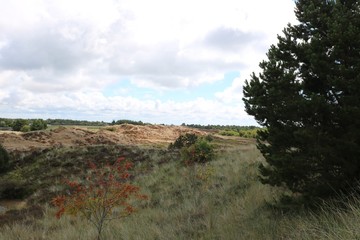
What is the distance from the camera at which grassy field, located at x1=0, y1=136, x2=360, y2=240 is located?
604 centimetres

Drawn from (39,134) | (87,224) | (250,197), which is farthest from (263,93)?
(39,134)

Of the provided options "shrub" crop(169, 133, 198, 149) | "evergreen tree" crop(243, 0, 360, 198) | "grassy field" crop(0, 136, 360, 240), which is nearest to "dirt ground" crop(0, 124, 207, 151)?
"shrub" crop(169, 133, 198, 149)

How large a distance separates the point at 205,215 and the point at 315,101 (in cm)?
403

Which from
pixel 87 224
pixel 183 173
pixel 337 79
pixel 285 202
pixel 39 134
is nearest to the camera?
pixel 337 79

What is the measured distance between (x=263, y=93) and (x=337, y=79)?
1511mm

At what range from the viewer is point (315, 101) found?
251 inches

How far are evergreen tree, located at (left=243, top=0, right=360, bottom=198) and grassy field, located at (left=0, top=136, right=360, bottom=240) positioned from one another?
67 cm

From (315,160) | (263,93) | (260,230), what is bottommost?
(260,230)

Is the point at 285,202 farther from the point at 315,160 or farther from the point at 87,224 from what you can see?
the point at 87,224

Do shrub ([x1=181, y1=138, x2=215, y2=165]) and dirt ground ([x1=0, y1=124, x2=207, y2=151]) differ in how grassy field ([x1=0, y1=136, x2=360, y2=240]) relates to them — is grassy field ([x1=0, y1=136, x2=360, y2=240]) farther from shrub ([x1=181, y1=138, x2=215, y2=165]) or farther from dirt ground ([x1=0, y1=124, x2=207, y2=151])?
dirt ground ([x1=0, y1=124, x2=207, y2=151])

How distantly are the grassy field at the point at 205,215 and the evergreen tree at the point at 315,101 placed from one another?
67 centimetres

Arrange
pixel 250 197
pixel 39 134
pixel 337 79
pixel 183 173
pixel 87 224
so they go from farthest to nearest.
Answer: pixel 39 134 < pixel 183 173 < pixel 87 224 < pixel 250 197 < pixel 337 79

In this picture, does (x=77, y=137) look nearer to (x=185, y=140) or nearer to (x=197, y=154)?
(x=185, y=140)

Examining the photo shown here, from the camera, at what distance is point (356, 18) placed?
22.3ft
